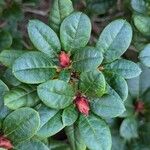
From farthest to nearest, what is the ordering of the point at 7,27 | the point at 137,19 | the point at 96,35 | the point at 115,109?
1. the point at 96,35
2. the point at 7,27
3. the point at 137,19
4. the point at 115,109

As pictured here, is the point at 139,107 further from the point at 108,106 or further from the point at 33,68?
the point at 33,68

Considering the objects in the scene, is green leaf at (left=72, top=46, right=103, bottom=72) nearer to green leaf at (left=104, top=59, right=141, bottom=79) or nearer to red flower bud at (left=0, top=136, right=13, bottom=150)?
green leaf at (left=104, top=59, right=141, bottom=79)

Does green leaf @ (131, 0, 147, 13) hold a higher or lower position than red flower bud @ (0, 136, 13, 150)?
higher

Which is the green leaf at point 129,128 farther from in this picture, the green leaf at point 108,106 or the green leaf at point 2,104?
the green leaf at point 2,104

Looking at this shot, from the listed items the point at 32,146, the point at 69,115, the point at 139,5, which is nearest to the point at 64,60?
the point at 69,115

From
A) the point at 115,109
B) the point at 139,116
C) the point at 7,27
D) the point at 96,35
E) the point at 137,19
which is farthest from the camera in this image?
the point at 96,35

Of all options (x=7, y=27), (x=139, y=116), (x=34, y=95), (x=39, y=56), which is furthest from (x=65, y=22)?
(x=7, y=27)

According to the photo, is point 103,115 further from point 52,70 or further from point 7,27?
point 7,27

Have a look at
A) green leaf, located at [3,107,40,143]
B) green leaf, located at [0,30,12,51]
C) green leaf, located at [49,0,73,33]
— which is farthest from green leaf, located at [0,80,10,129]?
green leaf, located at [0,30,12,51]
